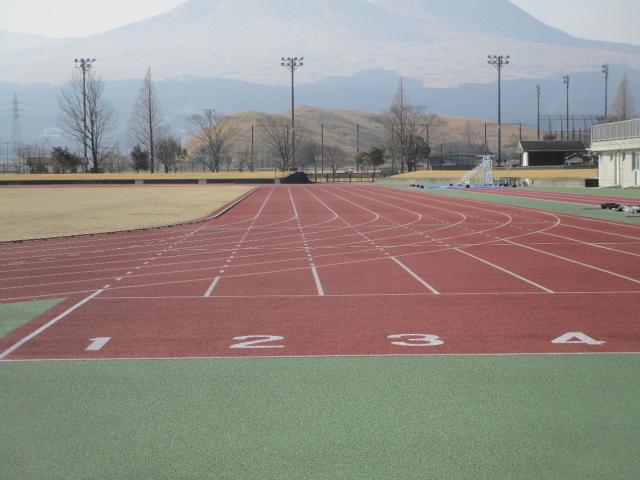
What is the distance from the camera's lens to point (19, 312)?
1102 centimetres

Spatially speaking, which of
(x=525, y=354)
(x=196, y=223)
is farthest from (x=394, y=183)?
(x=525, y=354)

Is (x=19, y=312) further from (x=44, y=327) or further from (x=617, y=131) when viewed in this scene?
(x=617, y=131)

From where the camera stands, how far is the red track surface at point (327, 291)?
895 cm

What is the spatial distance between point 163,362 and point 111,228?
58.5ft

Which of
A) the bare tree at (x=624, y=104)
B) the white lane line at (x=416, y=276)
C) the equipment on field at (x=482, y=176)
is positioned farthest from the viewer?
the bare tree at (x=624, y=104)

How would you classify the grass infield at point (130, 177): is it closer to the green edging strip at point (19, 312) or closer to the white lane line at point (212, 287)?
the white lane line at point (212, 287)

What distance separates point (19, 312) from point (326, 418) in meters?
6.24

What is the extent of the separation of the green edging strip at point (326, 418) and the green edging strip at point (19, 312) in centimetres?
219

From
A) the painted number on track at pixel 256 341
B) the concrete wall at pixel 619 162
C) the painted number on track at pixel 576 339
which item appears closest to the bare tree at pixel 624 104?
the concrete wall at pixel 619 162

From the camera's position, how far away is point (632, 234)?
2217 centimetres

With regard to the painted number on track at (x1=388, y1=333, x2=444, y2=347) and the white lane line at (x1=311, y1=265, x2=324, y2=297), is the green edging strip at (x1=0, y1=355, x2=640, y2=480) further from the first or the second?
the white lane line at (x1=311, y1=265, x2=324, y2=297)

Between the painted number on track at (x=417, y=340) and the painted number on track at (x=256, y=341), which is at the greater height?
the painted number on track at (x=256, y=341)

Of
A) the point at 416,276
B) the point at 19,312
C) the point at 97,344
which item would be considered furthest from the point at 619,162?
the point at 97,344

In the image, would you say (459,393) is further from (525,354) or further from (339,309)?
(339,309)
